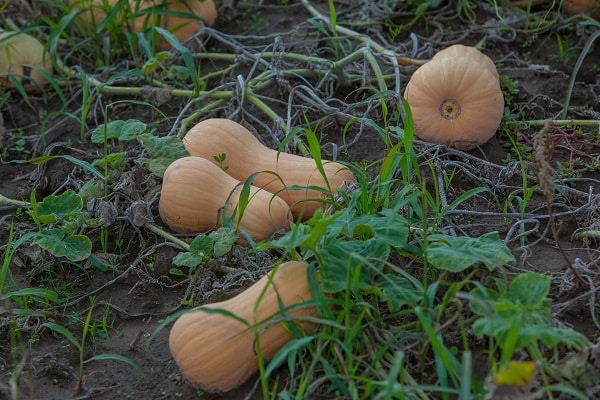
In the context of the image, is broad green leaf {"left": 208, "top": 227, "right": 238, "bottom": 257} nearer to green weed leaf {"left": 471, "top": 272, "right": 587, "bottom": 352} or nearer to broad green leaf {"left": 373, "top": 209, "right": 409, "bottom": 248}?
broad green leaf {"left": 373, "top": 209, "right": 409, "bottom": 248}

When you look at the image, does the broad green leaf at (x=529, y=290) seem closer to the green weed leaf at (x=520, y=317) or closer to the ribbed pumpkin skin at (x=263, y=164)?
the green weed leaf at (x=520, y=317)

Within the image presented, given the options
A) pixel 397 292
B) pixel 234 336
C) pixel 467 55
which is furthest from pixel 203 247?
pixel 467 55

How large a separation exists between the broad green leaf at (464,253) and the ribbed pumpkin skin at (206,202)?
563 millimetres

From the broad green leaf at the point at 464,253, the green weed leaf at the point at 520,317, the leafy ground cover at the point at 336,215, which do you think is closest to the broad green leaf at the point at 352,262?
the leafy ground cover at the point at 336,215

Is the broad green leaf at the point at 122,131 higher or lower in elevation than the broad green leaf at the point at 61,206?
higher

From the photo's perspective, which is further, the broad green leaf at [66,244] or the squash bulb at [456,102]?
the squash bulb at [456,102]

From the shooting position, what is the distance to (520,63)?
368 centimetres

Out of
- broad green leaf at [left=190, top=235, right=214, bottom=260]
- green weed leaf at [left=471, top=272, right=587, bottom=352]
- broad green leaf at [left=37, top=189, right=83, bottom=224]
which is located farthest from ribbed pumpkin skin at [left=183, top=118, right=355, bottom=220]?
green weed leaf at [left=471, top=272, right=587, bottom=352]

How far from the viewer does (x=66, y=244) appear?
2738 millimetres

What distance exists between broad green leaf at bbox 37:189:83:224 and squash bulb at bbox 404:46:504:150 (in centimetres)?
124

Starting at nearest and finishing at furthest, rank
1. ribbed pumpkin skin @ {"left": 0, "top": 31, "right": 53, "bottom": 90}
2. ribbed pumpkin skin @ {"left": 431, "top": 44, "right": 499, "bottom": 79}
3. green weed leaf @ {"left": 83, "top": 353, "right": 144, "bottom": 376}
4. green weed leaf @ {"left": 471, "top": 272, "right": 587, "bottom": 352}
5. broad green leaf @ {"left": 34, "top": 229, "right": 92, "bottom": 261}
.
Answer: green weed leaf @ {"left": 471, "top": 272, "right": 587, "bottom": 352}, green weed leaf @ {"left": 83, "top": 353, "right": 144, "bottom": 376}, broad green leaf @ {"left": 34, "top": 229, "right": 92, "bottom": 261}, ribbed pumpkin skin @ {"left": 431, "top": 44, "right": 499, "bottom": 79}, ribbed pumpkin skin @ {"left": 0, "top": 31, "right": 53, "bottom": 90}

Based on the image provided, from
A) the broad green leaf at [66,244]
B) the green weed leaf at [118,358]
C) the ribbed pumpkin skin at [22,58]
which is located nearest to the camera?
the green weed leaf at [118,358]

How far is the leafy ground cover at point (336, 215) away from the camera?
2.22 metres

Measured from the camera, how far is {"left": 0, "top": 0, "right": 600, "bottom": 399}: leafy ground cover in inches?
87.4
